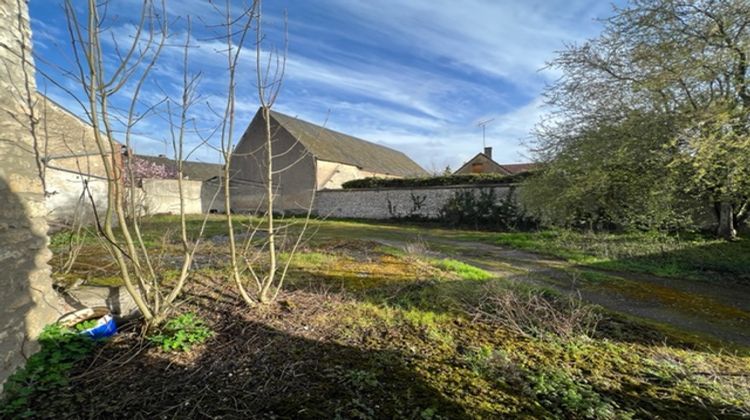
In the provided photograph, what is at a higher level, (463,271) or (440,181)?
(440,181)

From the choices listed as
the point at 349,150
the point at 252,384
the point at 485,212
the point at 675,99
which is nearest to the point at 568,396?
the point at 252,384

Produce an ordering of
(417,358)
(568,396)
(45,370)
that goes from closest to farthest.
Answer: (568,396) < (45,370) < (417,358)

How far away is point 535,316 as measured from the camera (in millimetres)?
3473

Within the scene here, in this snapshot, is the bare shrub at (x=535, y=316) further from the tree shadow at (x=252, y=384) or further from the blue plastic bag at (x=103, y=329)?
Answer: the blue plastic bag at (x=103, y=329)

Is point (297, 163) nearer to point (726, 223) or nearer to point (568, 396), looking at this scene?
point (726, 223)

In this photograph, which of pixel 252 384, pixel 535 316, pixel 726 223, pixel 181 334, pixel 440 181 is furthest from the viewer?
pixel 440 181

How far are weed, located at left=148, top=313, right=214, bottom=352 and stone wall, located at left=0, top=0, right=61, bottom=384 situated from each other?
33.6 inches

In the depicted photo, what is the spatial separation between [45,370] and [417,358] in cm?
288

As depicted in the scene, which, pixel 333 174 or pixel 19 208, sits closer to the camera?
pixel 19 208

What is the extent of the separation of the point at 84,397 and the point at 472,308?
11.6 ft

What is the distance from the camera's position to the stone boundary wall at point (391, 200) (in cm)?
1894

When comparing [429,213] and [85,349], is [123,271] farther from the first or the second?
[429,213]

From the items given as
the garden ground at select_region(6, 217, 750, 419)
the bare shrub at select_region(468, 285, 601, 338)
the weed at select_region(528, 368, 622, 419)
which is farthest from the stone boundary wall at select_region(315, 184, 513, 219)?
the weed at select_region(528, 368, 622, 419)

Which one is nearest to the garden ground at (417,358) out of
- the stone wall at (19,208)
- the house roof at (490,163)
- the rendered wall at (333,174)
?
the stone wall at (19,208)
